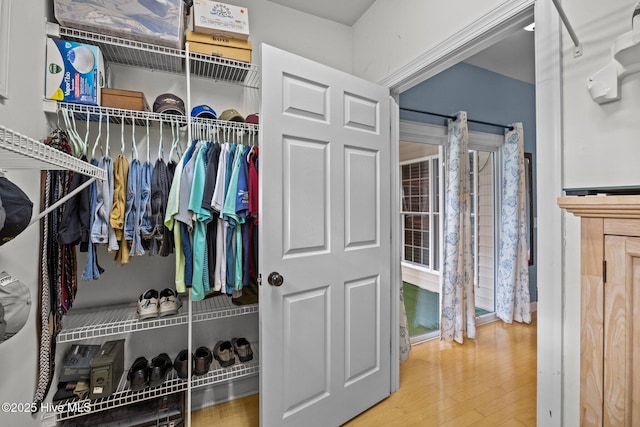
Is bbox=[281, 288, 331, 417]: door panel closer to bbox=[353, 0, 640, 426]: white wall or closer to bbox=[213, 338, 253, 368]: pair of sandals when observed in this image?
bbox=[213, 338, 253, 368]: pair of sandals

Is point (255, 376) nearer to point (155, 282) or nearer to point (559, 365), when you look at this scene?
point (155, 282)

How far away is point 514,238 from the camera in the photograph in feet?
10.4

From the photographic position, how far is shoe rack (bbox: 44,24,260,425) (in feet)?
4.83

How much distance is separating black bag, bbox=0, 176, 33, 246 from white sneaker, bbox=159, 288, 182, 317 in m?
1.08

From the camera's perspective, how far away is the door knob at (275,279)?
1.46 meters

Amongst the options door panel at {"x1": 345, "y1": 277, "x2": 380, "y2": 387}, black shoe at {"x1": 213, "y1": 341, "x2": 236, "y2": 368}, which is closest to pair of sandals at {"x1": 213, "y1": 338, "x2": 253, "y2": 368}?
black shoe at {"x1": 213, "y1": 341, "x2": 236, "y2": 368}

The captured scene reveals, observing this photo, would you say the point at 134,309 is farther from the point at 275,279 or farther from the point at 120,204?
the point at 275,279

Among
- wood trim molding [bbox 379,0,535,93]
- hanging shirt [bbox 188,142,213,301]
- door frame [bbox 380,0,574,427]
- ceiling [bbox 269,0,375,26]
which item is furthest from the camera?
ceiling [bbox 269,0,375,26]

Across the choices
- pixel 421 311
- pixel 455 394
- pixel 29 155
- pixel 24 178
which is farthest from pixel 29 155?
pixel 421 311

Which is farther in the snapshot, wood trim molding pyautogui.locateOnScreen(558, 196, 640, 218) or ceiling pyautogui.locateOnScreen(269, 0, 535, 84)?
ceiling pyautogui.locateOnScreen(269, 0, 535, 84)

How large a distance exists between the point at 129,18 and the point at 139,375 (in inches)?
77.9

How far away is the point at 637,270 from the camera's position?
24.5 inches

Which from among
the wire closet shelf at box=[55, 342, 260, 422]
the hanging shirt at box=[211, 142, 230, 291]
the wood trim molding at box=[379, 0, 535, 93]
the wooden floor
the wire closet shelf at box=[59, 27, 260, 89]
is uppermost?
the wire closet shelf at box=[59, 27, 260, 89]

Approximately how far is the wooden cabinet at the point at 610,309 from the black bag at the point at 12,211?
1353mm
